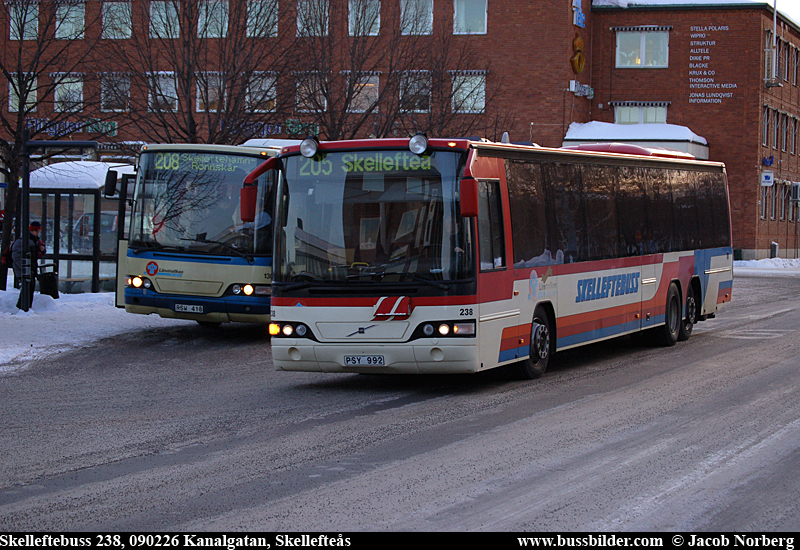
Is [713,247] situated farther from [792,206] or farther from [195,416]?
[792,206]

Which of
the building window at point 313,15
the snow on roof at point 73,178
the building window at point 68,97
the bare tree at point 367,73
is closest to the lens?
the building window at point 68,97

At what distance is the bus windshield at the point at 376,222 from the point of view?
10742mm

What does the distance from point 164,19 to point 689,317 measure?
50.9 ft

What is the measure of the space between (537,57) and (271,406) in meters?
40.5

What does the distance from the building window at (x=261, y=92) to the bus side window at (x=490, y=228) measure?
49.6 ft

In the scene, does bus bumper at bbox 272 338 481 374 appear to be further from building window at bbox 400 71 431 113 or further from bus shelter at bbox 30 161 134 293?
building window at bbox 400 71 431 113

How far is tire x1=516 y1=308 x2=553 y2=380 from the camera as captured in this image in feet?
39.8

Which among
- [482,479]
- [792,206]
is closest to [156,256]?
[482,479]

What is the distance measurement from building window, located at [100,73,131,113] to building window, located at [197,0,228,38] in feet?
7.41

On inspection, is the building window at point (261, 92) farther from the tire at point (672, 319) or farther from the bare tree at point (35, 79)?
the tire at point (672, 319)

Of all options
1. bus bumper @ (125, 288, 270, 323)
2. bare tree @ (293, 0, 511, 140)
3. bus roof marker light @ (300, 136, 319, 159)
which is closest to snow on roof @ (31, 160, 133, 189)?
bare tree @ (293, 0, 511, 140)

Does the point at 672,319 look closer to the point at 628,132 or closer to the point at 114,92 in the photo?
the point at 114,92

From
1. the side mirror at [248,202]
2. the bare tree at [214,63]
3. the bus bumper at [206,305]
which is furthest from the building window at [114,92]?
the side mirror at [248,202]

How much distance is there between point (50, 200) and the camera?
24.1 meters
